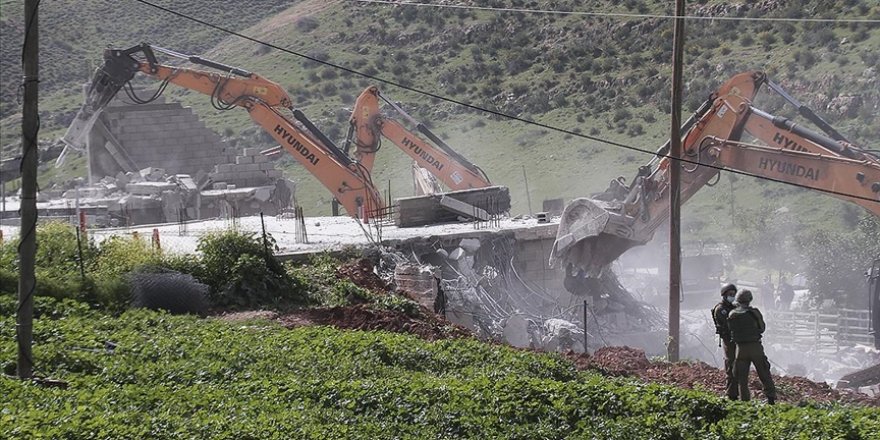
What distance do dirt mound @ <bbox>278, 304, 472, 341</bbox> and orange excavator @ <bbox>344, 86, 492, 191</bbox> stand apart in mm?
13070

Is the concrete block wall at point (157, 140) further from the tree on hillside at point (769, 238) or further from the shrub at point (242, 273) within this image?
the shrub at point (242, 273)

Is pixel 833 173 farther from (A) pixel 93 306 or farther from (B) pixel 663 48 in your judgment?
(B) pixel 663 48

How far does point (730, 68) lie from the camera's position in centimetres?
5744

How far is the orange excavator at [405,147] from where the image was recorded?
3519 centimetres

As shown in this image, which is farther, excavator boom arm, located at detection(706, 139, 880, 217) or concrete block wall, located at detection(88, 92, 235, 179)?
concrete block wall, located at detection(88, 92, 235, 179)

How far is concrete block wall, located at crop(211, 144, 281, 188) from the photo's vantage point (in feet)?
132

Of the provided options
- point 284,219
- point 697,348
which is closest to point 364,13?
point 284,219

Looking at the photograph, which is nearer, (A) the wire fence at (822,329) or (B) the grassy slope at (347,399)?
(B) the grassy slope at (347,399)

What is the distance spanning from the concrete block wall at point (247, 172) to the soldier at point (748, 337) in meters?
26.2

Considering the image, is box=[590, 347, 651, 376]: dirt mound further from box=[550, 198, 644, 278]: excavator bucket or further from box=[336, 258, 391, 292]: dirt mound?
box=[550, 198, 644, 278]: excavator bucket

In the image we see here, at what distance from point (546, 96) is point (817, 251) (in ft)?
80.5

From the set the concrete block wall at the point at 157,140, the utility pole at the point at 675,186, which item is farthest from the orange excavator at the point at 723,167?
the concrete block wall at the point at 157,140

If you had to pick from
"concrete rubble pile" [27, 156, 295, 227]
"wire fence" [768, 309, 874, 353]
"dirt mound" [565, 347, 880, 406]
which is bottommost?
"wire fence" [768, 309, 874, 353]

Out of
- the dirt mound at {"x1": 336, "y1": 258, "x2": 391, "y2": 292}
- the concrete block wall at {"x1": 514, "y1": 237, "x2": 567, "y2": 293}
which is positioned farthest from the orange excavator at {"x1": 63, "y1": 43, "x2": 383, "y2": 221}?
the dirt mound at {"x1": 336, "y1": 258, "x2": 391, "y2": 292}
